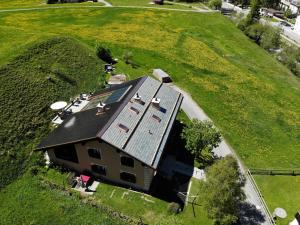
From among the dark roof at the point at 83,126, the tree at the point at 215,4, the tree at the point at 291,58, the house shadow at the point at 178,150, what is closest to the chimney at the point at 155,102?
the dark roof at the point at 83,126

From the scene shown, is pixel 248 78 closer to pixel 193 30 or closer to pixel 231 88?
pixel 231 88

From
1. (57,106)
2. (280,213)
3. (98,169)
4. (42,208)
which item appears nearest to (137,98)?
(98,169)

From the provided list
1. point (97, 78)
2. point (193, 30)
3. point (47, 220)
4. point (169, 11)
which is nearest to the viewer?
point (47, 220)

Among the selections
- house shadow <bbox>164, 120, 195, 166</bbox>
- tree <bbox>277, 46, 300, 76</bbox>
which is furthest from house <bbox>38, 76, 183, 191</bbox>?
tree <bbox>277, 46, 300, 76</bbox>

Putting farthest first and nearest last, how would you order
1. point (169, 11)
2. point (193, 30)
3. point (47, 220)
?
point (169, 11)
point (193, 30)
point (47, 220)

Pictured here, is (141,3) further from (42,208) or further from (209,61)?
(42,208)

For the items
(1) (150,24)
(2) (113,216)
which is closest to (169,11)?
(1) (150,24)
